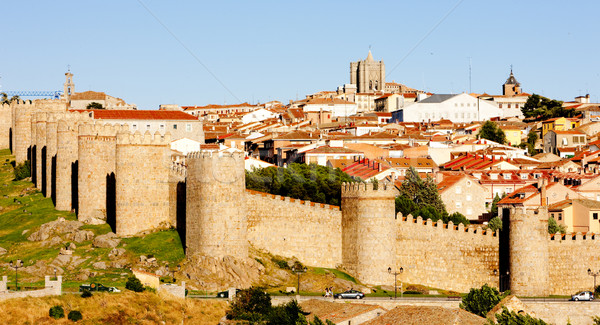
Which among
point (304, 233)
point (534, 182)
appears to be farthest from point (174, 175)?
point (534, 182)

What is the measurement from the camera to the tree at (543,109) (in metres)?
152

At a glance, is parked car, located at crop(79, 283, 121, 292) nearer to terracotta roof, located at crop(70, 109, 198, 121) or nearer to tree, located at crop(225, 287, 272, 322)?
tree, located at crop(225, 287, 272, 322)

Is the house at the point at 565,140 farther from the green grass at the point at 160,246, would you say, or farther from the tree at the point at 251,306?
the tree at the point at 251,306

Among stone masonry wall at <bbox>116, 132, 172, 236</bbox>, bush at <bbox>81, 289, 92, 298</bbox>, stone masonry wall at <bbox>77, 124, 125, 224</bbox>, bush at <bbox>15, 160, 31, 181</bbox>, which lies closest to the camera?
bush at <bbox>81, 289, 92, 298</bbox>

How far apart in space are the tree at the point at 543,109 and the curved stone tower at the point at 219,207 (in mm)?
98905

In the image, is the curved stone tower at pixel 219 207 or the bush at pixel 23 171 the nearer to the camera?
the curved stone tower at pixel 219 207

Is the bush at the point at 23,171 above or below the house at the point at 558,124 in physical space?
below

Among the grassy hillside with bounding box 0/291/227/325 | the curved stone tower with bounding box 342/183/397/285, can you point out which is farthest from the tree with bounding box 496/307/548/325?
the grassy hillside with bounding box 0/291/227/325

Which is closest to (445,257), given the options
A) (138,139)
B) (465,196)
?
(138,139)

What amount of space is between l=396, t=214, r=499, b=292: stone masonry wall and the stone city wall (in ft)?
10.4

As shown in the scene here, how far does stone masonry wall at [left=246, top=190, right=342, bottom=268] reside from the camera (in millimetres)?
61375

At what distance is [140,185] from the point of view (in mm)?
63625

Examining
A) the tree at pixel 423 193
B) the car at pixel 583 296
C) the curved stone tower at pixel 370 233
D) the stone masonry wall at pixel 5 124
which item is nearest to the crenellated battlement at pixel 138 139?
the curved stone tower at pixel 370 233

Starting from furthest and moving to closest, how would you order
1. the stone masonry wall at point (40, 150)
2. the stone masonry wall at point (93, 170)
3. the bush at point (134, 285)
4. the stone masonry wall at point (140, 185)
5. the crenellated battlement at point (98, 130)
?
the stone masonry wall at point (40, 150) < the crenellated battlement at point (98, 130) < the stone masonry wall at point (93, 170) < the stone masonry wall at point (140, 185) < the bush at point (134, 285)
